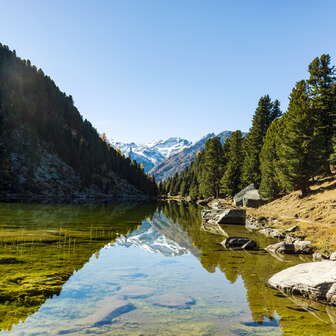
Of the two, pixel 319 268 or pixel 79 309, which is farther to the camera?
pixel 319 268

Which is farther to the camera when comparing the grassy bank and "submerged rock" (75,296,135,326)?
the grassy bank

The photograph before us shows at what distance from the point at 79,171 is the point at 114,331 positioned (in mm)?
140880

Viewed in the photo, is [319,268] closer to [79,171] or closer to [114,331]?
[114,331]

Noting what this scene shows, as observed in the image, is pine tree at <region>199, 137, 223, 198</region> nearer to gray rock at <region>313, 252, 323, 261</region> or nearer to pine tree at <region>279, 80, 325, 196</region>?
pine tree at <region>279, 80, 325, 196</region>

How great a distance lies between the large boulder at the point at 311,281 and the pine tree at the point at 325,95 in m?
39.2

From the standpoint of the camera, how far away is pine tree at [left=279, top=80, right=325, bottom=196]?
44.0 m

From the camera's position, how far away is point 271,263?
1962 centimetres

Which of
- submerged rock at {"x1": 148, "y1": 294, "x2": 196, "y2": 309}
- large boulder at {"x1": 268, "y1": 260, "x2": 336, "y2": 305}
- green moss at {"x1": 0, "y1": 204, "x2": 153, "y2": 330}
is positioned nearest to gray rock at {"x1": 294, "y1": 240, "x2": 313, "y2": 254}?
large boulder at {"x1": 268, "y1": 260, "x2": 336, "y2": 305}

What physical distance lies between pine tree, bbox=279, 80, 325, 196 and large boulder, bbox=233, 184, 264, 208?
11.4 metres

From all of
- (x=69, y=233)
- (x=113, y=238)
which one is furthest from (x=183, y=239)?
(x=69, y=233)

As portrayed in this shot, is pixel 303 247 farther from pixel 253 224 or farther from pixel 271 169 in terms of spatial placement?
pixel 271 169

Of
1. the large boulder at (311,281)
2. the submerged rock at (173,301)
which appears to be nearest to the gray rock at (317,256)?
the large boulder at (311,281)

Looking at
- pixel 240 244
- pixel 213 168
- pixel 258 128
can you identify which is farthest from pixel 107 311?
pixel 213 168

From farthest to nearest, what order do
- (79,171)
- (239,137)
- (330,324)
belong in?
(79,171) → (239,137) → (330,324)
